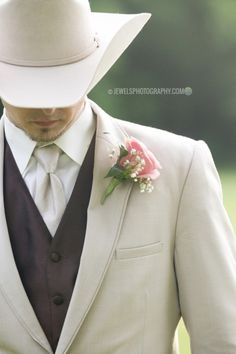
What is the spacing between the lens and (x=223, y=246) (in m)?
2.10

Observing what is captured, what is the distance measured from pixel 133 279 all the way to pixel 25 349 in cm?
28

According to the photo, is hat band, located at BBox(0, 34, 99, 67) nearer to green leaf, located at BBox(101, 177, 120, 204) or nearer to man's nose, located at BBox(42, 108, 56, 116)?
man's nose, located at BBox(42, 108, 56, 116)

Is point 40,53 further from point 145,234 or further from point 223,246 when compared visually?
point 223,246

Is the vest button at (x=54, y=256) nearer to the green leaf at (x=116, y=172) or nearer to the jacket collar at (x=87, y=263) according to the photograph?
the jacket collar at (x=87, y=263)

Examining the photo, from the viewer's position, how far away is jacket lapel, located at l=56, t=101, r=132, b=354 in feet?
6.59

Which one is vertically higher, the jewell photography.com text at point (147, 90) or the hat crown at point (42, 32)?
the hat crown at point (42, 32)

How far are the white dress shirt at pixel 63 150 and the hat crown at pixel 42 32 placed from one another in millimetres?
169

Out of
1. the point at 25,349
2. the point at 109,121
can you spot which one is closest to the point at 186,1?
the point at 109,121

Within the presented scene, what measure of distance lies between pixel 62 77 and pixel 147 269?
0.46 meters

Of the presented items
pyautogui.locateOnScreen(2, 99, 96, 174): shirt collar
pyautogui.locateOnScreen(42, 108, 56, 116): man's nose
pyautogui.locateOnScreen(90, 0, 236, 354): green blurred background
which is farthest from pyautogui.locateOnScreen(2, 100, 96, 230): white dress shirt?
pyautogui.locateOnScreen(90, 0, 236, 354): green blurred background

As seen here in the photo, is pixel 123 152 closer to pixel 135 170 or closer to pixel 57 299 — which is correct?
Answer: pixel 135 170

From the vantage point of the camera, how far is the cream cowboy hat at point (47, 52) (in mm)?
1921

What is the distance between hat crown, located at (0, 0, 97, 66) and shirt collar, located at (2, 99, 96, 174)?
0.17 metres

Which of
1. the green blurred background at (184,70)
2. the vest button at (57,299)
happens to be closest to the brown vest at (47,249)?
the vest button at (57,299)
